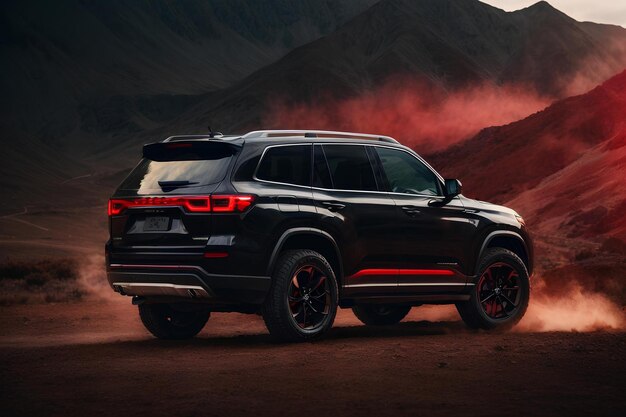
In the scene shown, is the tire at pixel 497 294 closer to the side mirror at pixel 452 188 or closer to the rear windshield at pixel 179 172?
the side mirror at pixel 452 188

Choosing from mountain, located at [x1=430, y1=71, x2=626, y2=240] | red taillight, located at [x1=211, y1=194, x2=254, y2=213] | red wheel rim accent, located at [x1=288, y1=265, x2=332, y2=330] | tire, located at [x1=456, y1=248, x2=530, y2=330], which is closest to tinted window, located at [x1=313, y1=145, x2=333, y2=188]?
red wheel rim accent, located at [x1=288, y1=265, x2=332, y2=330]

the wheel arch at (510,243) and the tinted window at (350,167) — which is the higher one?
the tinted window at (350,167)

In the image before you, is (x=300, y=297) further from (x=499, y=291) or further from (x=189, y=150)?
(x=499, y=291)

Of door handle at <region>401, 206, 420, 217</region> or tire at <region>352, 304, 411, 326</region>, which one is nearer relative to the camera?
door handle at <region>401, 206, 420, 217</region>

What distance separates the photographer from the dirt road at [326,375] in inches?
275

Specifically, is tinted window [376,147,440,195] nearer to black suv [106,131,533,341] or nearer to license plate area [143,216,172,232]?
black suv [106,131,533,341]

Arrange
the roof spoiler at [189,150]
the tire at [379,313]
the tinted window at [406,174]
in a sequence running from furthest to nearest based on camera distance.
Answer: the tire at [379,313], the tinted window at [406,174], the roof spoiler at [189,150]

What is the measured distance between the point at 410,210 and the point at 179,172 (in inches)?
101

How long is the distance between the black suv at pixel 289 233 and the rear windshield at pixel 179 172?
13mm

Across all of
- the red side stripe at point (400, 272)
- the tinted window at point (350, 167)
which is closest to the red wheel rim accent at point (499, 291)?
the red side stripe at point (400, 272)

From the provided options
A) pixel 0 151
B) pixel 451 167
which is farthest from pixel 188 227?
pixel 0 151

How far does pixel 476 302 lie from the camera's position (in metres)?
11.7

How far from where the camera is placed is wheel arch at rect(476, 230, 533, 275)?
11.9 metres

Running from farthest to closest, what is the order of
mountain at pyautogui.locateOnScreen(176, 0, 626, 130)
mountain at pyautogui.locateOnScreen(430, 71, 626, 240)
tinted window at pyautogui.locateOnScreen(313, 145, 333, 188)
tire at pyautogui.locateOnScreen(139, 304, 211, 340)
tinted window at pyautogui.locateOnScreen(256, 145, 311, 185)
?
mountain at pyautogui.locateOnScreen(176, 0, 626, 130) → mountain at pyautogui.locateOnScreen(430, 71, 626, 240) → tire at pyautogui.locateOnScreen(139, 304, 211, 340) → tinted window at pyautogui.locateOnScreen(313, 145, 333, 188) → tinted window at pyautogui.locateOnScreen(256, 145, 311, 185)
